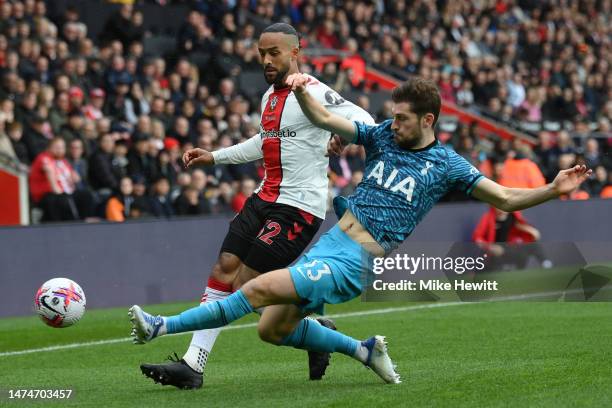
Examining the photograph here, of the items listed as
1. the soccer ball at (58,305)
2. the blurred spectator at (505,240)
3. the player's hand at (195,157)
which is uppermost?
the player's hand at (195,157)

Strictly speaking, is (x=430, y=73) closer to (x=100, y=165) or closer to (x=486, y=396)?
(x=100, y=165)

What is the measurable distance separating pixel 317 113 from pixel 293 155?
53.5 inches

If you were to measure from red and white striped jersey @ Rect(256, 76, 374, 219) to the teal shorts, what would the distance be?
1.04m

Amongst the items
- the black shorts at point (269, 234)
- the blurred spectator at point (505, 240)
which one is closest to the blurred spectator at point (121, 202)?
the blurred spectator at point (505, 240)

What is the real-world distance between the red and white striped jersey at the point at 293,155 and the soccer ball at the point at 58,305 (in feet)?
4.99

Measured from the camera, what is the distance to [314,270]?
7.30 metres

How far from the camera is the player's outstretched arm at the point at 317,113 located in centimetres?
711

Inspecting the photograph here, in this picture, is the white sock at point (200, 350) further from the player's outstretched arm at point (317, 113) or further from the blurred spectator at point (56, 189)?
the blurred spectator at point (56, 189)

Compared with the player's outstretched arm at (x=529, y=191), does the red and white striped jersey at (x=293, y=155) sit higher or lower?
lower

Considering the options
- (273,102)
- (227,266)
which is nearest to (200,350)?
(227,266)

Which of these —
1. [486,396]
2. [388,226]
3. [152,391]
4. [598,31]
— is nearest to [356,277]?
[388,226]

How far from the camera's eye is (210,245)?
16.2 m

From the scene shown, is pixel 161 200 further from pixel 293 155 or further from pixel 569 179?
pixel 569 179

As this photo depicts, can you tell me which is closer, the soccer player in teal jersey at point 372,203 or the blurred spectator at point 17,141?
the soccer player in teal jersey at point 372,203
